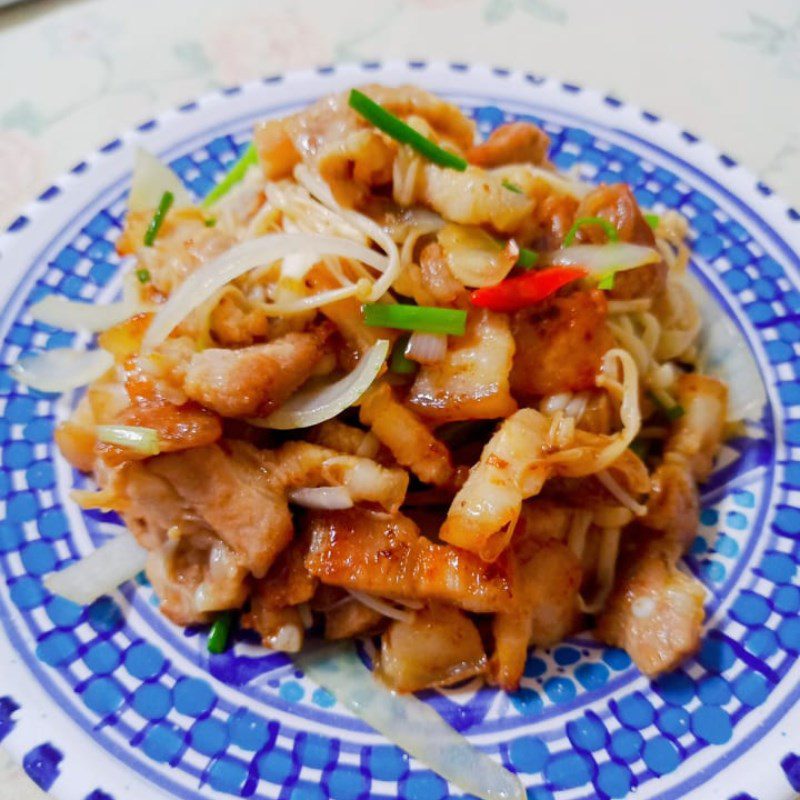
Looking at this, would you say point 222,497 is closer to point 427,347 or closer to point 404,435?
point 404,435

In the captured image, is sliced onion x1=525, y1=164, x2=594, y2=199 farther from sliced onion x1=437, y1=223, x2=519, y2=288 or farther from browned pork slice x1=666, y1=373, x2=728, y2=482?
browned pork slice x1=666, y1=373, x2=728, y2=482

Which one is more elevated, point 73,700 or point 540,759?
point 73,700

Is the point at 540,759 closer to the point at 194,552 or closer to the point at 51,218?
the point at 194,552

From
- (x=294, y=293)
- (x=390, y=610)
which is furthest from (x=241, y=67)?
(x=390, y=610)

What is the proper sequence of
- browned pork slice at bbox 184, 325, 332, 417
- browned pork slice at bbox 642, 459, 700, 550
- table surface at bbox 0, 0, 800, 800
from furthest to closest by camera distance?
table surface at bbox 0, 0, 800, 800, browned pork slice at bbox 642, 459, 700, 550, browned pork slice at bbox 184, 325, 332, 417

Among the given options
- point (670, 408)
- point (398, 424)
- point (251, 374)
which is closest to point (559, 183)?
point (670, 408)

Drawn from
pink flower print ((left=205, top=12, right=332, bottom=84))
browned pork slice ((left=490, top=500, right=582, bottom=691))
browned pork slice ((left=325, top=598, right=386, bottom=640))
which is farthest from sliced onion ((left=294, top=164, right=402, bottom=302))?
pink flower print ((left=205, top=12, right=332, bottom=84))
